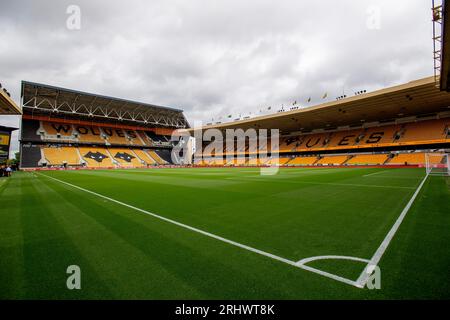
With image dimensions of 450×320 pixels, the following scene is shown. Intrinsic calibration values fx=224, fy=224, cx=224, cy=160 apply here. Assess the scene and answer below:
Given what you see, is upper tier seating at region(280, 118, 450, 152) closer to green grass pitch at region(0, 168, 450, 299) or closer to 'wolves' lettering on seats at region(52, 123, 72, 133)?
green grass pitch at region(0, 168, 450, 299)

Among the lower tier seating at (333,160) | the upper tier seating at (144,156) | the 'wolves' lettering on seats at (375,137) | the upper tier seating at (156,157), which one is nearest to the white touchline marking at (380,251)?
the lower tier seating at (333,160)

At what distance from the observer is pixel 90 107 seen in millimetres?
56719

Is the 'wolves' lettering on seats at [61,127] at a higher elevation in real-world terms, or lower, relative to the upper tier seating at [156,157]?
higher

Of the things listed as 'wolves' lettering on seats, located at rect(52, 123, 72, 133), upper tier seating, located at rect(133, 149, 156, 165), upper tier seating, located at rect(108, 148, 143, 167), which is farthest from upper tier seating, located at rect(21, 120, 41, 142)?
upper tier seating, located at rect(133, 149, 156, 165)

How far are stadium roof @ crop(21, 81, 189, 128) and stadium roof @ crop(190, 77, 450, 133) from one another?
70.6ft

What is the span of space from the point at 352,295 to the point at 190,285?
1.91m

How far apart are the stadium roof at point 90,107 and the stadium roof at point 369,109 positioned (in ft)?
70.6

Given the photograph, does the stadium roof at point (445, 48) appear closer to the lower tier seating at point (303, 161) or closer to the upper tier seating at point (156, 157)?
the lower tier seating at point (303, 161)

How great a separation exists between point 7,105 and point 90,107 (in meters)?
36.1

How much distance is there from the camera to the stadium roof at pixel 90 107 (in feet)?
154

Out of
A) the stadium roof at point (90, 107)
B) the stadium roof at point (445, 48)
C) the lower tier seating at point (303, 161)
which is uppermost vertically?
the stadium roof at point (90, 107)

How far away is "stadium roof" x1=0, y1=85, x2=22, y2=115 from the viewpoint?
20623 millimetres

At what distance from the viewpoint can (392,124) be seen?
46.8 meters
